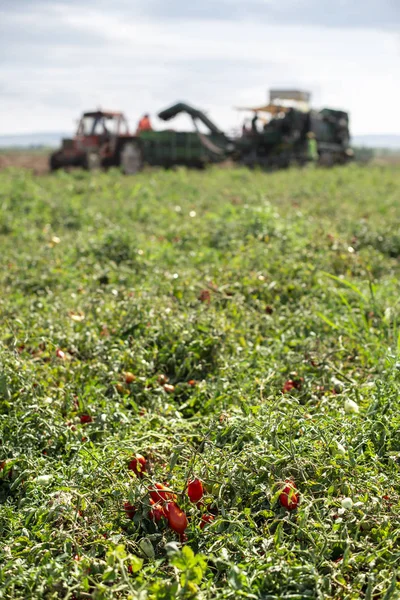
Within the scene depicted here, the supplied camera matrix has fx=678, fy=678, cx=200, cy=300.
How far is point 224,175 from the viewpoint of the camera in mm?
17375

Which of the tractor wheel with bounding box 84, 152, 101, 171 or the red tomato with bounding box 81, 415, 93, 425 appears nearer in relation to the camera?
the red tomato with bounding box 81, 415, 93, 425

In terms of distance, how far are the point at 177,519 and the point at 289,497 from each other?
0.40 meters

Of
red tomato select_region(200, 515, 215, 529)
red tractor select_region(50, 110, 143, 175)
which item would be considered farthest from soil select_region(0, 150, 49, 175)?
red tomato select_region(200, 515, 215, 529)

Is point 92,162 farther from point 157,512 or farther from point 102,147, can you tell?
point 157,512

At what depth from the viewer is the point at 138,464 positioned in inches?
108

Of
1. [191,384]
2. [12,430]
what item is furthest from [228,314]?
[12,430]

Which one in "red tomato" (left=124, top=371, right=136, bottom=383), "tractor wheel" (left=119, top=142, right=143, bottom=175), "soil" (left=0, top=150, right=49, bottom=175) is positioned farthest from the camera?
"soil" (left=0, top=150, right=49, bottom=175)

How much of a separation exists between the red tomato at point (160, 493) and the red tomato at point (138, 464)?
24 centimetres

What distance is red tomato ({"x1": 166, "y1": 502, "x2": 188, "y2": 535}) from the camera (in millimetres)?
2373

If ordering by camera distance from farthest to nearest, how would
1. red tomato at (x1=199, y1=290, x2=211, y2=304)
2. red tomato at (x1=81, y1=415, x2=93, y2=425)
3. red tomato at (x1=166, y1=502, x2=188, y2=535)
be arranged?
red tomato at (x1=199, y1=290, x2=211, y2=304), red tomato at (x1=81, y1=415, x2=93, y2=425), red tomato at (x1=166, y1=502, x2=188, y2=535)

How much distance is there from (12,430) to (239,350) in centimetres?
157

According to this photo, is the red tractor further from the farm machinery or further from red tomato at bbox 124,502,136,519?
red tomato at bbox 124,502,136,519

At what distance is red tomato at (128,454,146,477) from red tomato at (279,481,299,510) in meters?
0.60

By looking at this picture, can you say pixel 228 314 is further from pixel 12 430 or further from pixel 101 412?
pixel 12 430
